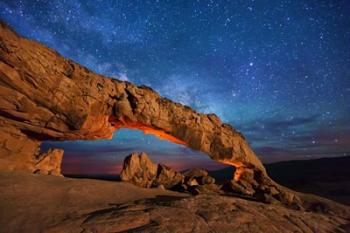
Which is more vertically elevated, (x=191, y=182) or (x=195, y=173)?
(x=195, y=173)

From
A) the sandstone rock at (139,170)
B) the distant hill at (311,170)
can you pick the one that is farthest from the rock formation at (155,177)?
the distant hill at (311,170)

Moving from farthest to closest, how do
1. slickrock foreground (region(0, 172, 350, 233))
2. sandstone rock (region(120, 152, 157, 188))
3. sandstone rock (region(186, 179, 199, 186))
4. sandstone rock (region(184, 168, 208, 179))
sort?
sandstone rock (region(184, 168, 208, 179)) → sandstone rock (region(186, 179, 199, 186)) → sandstone rock (region(120, 152, 157, 188)) → slickrock foreground (region(0, 172, 350, 233))

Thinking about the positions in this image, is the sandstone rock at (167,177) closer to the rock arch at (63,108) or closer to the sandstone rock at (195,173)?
the sandstone rock at (195,173)

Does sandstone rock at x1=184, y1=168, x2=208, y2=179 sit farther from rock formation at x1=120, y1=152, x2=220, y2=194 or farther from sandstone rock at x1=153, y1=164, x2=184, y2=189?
sandstone rock at x1=153, y1=164, x2=184, y2=189

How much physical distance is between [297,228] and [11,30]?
15867 mm

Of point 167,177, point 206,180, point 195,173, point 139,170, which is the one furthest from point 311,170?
point 139,170

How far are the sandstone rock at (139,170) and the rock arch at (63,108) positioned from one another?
116 inches

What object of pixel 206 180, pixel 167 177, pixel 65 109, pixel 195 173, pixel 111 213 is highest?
pixel 65 109

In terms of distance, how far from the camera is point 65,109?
45.9 feet

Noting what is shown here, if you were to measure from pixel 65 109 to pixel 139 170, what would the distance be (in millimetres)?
6265

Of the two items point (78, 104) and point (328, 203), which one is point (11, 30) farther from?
point (328, 203)

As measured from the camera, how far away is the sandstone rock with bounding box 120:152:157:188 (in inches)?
576

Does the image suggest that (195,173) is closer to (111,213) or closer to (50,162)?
(50,162)

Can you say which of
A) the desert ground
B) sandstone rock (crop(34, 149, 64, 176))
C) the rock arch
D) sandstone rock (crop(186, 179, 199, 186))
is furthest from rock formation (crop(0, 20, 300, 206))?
the desert ground
